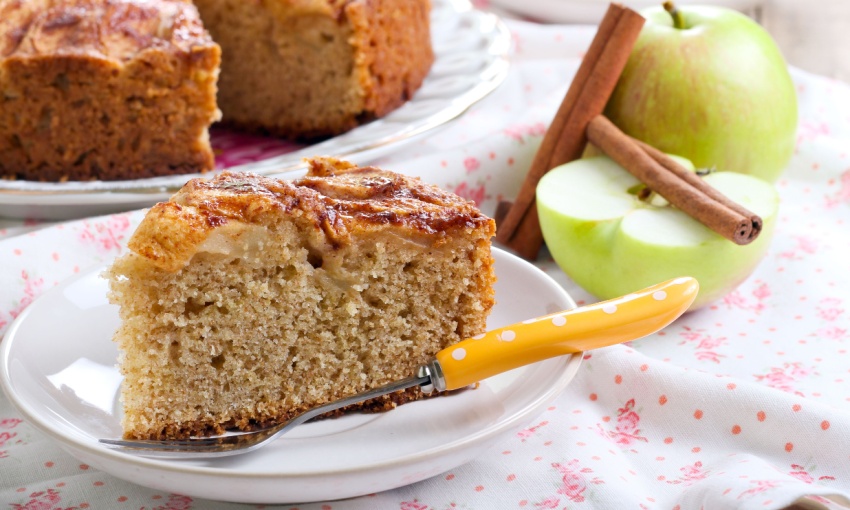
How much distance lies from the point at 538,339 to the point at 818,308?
3.62 feet

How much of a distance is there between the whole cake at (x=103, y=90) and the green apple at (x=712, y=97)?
1.40 meters

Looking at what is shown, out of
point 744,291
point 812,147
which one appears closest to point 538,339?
point 744,291

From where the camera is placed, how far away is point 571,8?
186 inches

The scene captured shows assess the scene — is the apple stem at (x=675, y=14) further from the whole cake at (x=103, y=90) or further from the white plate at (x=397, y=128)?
the whole cake at (x=103, y=90)

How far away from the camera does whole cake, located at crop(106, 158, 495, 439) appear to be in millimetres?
1741

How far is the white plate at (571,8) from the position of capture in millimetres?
4656

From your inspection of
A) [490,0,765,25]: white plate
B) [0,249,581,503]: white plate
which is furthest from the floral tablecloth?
[490,0,765,25]: white plate

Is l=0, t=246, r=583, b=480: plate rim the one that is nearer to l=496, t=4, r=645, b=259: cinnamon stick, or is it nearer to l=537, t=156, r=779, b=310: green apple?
l=537, t=156, r=779, b=310: green apple

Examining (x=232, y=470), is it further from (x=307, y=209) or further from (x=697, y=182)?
(x=697, y=182)

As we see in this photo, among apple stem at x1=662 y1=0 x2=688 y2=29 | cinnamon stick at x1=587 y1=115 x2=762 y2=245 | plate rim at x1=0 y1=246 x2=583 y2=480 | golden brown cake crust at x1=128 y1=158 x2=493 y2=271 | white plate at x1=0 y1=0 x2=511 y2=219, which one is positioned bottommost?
white plate at x1=0 y1=0 x2=511 y2=219

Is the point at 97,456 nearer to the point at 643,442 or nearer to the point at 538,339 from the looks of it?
the point at 538,339

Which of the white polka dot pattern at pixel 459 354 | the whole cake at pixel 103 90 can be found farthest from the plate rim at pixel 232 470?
the whole cake at pixel 103 90

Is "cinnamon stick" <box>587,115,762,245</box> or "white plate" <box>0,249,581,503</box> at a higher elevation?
"cinnamon stick" <box>587,115,762,245</box>

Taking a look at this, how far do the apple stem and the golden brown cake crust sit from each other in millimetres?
1467
